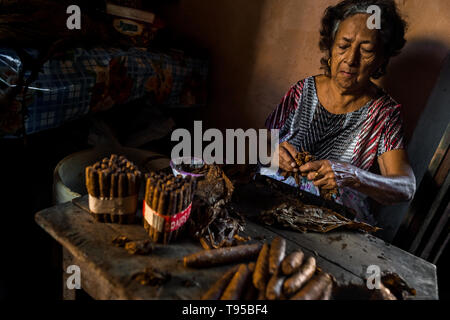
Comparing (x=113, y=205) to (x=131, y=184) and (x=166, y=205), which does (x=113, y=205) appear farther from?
(x=166, y=205)

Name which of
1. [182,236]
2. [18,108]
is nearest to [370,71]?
[182,236]

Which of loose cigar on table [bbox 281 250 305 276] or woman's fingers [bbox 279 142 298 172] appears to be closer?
loose cigar on table [bbox 281 250 305 276]

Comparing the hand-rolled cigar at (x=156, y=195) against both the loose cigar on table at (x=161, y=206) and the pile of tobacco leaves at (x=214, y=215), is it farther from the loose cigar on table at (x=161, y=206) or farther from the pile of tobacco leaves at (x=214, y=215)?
the pile of tobacco leaves at (x=214, y=215)

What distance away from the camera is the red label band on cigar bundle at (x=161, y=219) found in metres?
1.37

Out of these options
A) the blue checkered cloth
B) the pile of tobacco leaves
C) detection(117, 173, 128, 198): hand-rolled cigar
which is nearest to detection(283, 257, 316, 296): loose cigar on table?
the pile of tobacco leaves

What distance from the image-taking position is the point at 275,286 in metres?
1.15

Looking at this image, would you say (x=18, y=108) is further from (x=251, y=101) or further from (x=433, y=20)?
(x=433, y=20)

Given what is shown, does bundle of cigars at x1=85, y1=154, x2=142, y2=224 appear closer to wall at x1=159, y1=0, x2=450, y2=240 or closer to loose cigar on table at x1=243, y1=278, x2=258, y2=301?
loose cigar on table at x1=243, y1=278, x2=258, y2=301

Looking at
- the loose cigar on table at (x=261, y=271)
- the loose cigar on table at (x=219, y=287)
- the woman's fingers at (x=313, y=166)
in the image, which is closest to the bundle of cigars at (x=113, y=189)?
the loose cigar on table at (x=219, y=287)

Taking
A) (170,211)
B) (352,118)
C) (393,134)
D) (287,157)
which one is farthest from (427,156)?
(170,211)

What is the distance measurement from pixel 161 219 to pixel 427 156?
2933mm

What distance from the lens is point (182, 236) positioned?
1549mm

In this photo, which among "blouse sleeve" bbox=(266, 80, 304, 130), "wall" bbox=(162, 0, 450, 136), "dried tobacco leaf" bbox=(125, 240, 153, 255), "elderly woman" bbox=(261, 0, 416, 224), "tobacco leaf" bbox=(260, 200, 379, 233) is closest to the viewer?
"dried tobacco leaf" bbox=(125, 240, 153, 255)

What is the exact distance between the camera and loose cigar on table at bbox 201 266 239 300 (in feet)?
3.77
